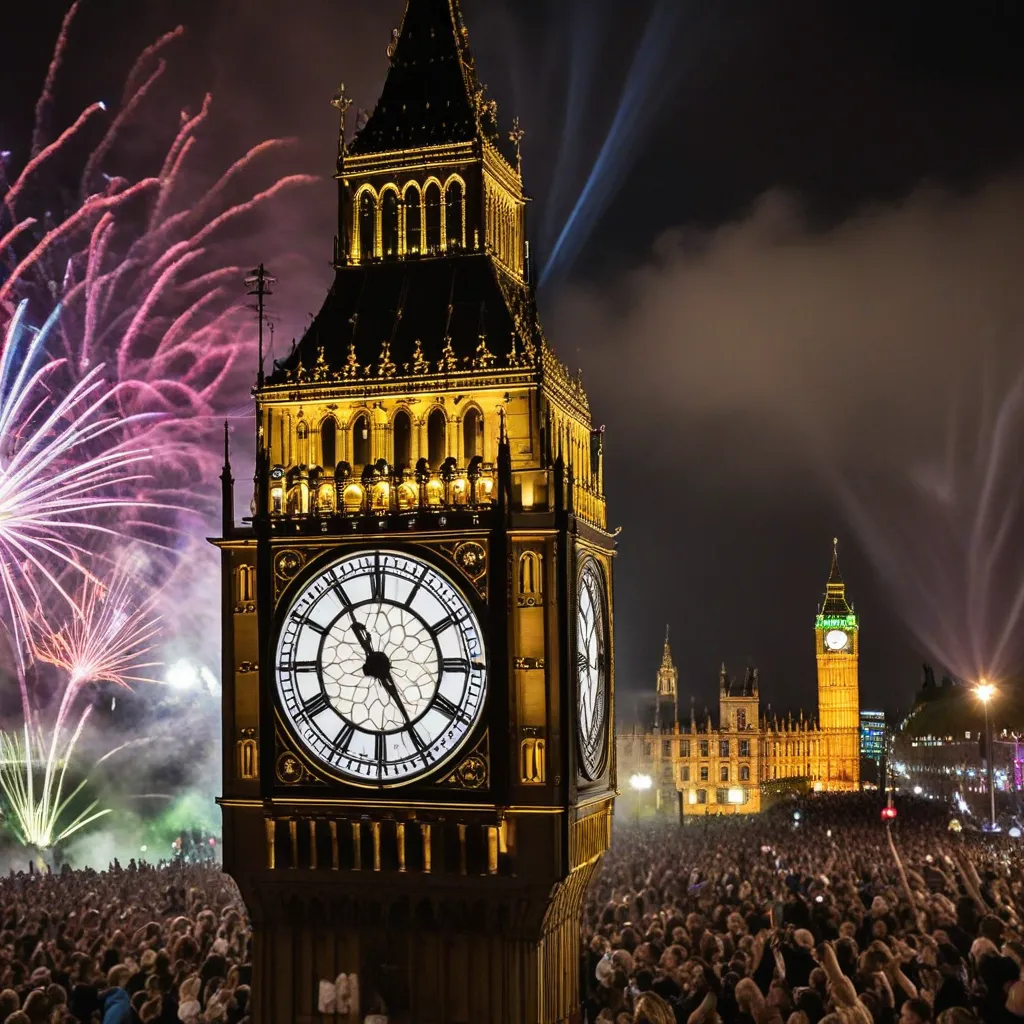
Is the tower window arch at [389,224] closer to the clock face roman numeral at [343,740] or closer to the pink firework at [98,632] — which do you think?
the clock face roman numeral at [343,740]

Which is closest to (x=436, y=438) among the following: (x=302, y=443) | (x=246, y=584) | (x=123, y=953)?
(x=302, y=443)

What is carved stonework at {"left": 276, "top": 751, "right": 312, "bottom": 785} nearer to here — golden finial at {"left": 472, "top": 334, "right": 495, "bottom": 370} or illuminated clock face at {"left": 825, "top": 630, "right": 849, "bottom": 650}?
golden finial at {"left": 472, "top": 334, "right": 495, "bottom": 370}

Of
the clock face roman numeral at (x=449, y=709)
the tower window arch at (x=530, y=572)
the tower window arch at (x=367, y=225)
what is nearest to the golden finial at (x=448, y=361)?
the tower window arch at (x=367, y=225)

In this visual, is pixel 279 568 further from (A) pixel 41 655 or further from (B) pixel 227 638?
(A) pixel 41 655

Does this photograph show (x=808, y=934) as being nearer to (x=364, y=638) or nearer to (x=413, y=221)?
(x=364, y=638)

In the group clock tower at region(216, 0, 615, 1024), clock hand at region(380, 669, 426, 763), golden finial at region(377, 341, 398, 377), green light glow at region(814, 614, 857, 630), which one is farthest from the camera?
green light glow at region(814, 614, 857, 630)

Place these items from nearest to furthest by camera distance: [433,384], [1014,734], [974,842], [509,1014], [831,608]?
[509,1014]
[433,384]
[974,842]
[1014,734]
[831,608]

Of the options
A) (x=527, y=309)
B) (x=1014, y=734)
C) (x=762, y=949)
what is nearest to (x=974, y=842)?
(x=762, y=949)

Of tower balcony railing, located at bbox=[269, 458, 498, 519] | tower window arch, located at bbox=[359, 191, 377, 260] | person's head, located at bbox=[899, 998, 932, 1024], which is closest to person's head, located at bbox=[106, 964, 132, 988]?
tower balcony railing, located at bbox=[269, 458, 498, 519]
